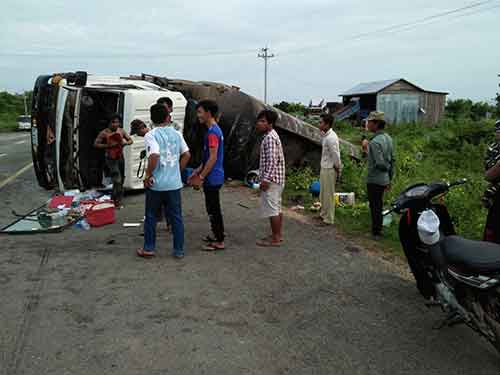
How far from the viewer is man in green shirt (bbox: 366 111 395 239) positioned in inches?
241

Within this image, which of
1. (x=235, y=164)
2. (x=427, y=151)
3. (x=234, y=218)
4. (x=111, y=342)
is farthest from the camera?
(x=427, y=151)

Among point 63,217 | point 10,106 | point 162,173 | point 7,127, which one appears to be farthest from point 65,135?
point 10,106

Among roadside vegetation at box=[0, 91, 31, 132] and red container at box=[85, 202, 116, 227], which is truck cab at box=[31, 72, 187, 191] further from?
roadside vegetation at box=[0, 91, 31, 132]

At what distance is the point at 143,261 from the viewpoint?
5230 millimetres

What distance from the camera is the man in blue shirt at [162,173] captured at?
5.04m

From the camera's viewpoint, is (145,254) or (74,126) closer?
(145,254)

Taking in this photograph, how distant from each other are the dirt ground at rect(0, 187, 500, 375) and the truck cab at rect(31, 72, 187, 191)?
2.92 metres

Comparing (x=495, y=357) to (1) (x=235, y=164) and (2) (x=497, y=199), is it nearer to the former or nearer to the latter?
(2) (x=497, y=199)

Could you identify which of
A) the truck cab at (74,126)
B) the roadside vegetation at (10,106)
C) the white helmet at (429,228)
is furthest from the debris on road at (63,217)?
the roadside vegetation at (10,106)

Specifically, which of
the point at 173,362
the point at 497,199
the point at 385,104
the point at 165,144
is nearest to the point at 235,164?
the point at 165,144

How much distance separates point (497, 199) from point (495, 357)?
1.53 metres

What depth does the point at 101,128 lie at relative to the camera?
31.8ft

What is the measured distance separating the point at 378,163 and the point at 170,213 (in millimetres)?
2836

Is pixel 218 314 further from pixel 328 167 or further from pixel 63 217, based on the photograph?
pixel 63 217
